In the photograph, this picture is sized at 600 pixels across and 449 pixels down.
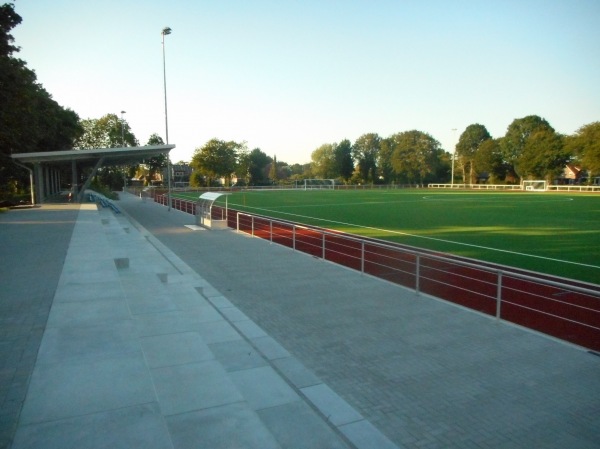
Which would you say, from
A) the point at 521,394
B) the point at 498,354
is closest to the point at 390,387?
the point at 521,394

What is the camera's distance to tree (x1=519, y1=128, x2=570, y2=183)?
77.9 m

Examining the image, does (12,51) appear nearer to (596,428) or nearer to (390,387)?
(390,387)

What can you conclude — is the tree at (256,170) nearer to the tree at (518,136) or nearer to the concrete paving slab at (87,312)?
the tree at (518,136)

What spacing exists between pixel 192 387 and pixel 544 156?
3446 inches

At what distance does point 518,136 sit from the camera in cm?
8925

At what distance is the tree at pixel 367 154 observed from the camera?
334 feet

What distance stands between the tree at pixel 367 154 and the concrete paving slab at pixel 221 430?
99.0 m

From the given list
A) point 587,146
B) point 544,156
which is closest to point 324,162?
point 544,156

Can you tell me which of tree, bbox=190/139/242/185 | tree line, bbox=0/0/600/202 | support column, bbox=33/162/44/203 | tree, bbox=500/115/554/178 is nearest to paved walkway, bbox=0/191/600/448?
support column, bbox=33/162/44/203

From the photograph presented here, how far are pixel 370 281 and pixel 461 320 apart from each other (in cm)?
325

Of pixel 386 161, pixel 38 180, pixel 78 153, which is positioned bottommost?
pixel 38 180

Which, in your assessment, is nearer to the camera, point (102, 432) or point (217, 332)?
point (102, 432)

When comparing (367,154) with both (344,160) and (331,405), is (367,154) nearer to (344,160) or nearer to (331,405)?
(344,160)

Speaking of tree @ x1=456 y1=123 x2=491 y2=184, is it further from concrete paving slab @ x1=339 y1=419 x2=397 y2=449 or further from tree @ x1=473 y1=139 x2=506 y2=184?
concrete paving slab @ x1=339 y1=419 x2=397 y2=449
